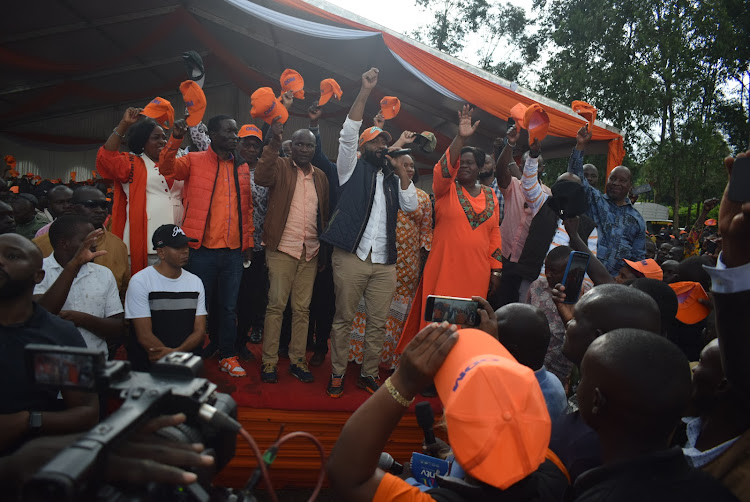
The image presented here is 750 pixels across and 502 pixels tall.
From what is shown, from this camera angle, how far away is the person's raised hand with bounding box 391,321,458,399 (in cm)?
102

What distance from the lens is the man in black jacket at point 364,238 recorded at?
3.22m

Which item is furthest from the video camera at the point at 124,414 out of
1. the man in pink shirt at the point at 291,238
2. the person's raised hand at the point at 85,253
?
the man in pink shirt at the point at 291,238

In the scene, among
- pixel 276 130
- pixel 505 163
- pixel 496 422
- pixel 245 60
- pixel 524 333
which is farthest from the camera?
pixel 245 60

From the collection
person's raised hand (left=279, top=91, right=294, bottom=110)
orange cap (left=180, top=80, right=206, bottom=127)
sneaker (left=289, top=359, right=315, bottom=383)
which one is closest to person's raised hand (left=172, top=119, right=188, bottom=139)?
orange cap (left=180, top=80, right=206, bottom=127)

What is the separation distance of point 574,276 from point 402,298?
5.76ft

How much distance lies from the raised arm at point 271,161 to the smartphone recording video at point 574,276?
1.88 meters

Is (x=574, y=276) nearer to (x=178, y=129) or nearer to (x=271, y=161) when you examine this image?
(x=271, y=161)

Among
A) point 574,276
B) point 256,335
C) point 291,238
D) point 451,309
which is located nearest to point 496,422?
point 451,309

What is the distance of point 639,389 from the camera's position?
105 cm

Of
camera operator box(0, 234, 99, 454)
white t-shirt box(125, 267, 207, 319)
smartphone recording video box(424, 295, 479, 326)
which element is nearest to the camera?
smartphone recording video box(424, 295, 479, 326)

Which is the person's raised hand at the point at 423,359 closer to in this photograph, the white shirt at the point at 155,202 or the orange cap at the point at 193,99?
the white shirt at the point at 155,202

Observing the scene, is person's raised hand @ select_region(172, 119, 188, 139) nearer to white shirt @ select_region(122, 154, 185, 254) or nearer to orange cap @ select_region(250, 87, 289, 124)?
white shirt @ select_region(122, 154, 185, 254)

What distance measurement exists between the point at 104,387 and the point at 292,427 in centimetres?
226

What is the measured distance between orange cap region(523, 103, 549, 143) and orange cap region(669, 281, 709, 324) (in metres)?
1.42
